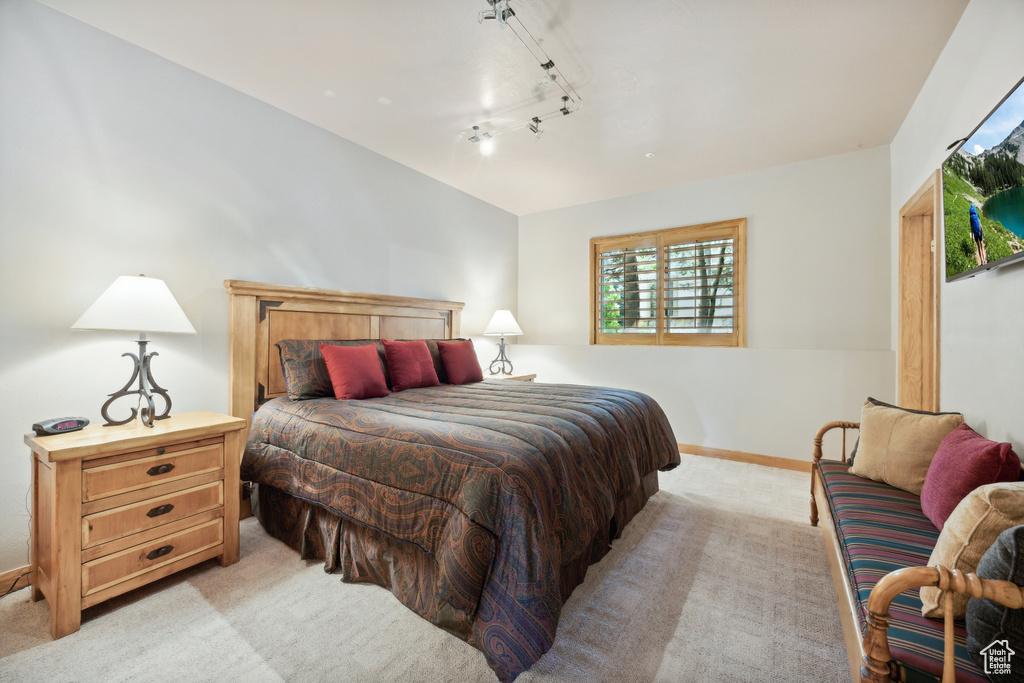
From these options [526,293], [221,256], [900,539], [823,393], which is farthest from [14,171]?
[823,393]

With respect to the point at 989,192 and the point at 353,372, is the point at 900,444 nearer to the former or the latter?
the point at 989,192

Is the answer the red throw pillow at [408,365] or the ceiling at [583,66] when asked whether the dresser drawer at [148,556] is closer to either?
the red throw pillow at [408,365]

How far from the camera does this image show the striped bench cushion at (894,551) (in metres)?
0.89

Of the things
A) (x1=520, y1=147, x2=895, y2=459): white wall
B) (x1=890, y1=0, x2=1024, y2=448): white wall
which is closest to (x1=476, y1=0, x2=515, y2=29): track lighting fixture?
(x1=890, y1=0, x2=1024, y2=448): white wall

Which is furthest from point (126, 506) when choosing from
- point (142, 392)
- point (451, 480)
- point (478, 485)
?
point (478, 485)

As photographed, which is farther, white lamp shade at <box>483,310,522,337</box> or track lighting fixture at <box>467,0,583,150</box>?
white lamp shade at <box>483,310,522,337</box>

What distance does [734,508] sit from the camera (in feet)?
9.18

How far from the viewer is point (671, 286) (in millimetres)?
4406

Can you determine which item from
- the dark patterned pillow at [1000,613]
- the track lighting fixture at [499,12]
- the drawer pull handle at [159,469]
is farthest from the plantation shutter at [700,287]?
the drawer pull handle at [159,469]

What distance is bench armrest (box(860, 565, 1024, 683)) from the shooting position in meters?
0.79

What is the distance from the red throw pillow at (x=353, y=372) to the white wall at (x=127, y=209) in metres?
0.68

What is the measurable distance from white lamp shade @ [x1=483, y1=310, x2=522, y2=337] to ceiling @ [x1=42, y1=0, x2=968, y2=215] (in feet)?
5.62

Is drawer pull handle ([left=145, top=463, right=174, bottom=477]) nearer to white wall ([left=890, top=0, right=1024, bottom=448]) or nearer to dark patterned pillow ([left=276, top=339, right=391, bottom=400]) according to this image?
dark patterned pillow ([left=276, top=339, right=391, bottom=400])

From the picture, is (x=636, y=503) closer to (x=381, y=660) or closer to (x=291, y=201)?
(x=381, y=660)
